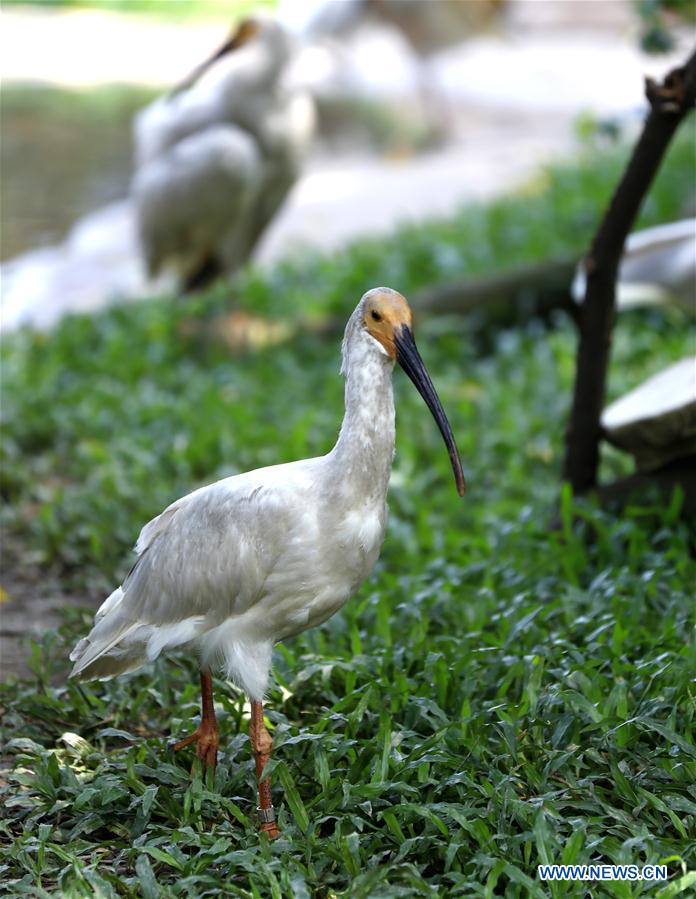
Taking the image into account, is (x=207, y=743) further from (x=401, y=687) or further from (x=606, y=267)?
(x=606, y=267)

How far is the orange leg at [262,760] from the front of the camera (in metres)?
2.90

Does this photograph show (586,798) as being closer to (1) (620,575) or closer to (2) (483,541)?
(1) (620,575)

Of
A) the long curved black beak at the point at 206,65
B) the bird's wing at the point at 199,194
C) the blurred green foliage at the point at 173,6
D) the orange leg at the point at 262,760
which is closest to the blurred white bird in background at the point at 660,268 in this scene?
the bird's wing at the point at 199,194

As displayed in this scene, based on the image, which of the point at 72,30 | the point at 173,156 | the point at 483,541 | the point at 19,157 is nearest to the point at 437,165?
the point at 19,157

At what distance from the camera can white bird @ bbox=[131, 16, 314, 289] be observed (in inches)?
299

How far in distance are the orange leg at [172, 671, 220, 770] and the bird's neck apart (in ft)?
2.06

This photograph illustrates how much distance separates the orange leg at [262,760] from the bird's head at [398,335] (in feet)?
2.28

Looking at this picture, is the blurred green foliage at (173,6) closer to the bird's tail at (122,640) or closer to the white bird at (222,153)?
the white bird at (222,153)

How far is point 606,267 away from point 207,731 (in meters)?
2.16

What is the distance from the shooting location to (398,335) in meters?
2.90

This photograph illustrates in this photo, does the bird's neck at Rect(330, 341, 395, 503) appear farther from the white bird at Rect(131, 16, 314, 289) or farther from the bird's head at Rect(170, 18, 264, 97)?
the bird's head at Rect(170, 18, 264, 97)

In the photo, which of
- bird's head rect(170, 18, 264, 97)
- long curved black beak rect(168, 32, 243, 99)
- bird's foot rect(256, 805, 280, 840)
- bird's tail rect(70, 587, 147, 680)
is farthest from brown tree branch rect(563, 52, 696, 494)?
bird's head rect(170, 18, 264, 97)

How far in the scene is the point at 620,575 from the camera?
405 cm

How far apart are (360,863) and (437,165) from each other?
11631mm
